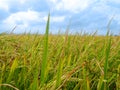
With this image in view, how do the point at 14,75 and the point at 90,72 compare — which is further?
the point at 90,72

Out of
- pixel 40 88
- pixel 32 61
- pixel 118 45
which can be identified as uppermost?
pixel 118 45

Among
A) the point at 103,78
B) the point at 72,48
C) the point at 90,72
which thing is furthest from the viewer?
the point at 72,48

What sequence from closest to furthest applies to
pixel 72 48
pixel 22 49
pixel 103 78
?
pixel 103 78 < pixel 22 49 < pixel 72 48

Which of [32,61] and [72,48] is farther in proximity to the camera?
[72,48]

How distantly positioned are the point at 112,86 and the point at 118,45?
955 millimetres

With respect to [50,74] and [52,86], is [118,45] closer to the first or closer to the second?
[50,74]

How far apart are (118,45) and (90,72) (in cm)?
101

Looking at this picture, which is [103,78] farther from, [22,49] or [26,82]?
[22,49]

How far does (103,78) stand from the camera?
1669mm

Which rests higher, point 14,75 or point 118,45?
point 118,45

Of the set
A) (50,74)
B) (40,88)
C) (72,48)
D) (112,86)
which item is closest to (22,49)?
(72,48)

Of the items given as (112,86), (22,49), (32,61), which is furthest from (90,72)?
(22,49)

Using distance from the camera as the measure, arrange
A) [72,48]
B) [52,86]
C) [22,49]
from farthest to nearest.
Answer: [72,48]
[22,49]
[52,86]

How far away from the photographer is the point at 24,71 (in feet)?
6.66
